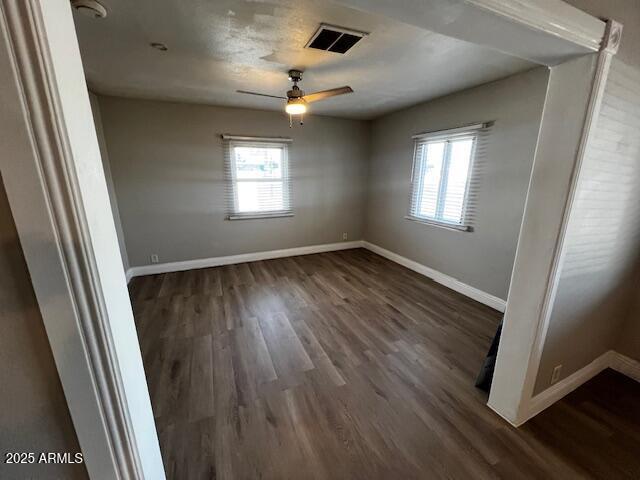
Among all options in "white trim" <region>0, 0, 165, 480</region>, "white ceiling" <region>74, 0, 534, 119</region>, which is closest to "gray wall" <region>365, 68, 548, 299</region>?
"white ceiling" <region>74, 0, 534, 119</region>

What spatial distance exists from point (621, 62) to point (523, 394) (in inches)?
70.6

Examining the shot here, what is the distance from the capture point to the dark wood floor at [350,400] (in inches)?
53.6

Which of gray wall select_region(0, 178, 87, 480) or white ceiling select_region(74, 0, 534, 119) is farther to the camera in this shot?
white ceiling select_region(74, 0, 534, 119)

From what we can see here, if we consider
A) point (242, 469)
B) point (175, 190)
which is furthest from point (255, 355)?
point (175, 190)

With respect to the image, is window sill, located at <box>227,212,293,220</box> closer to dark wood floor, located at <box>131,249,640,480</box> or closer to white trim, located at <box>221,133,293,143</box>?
white trim, located at <box>221,133,293,143</box>

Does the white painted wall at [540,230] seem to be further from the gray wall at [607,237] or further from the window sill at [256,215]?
the window sill at [256,215]

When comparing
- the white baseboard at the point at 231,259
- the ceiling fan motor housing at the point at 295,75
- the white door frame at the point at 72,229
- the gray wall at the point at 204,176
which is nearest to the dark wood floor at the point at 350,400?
the white door frame at the point at 72,229

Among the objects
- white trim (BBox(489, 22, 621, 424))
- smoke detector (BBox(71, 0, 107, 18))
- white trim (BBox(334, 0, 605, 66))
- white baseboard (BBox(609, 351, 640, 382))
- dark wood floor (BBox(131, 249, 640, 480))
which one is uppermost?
smoke detector (BBox(71, 0, 107, 18))

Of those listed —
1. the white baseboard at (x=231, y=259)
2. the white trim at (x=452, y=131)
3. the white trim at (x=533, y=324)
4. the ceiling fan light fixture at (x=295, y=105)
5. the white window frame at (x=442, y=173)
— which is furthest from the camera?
the white baseboard at (x=231, y=259)

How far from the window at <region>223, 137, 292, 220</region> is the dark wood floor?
5.84 ft

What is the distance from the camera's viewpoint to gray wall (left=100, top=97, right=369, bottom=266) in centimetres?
349

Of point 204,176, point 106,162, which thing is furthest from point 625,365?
point 106,162

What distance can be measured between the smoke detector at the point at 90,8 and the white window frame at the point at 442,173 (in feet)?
11.0

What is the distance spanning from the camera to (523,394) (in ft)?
4.92
